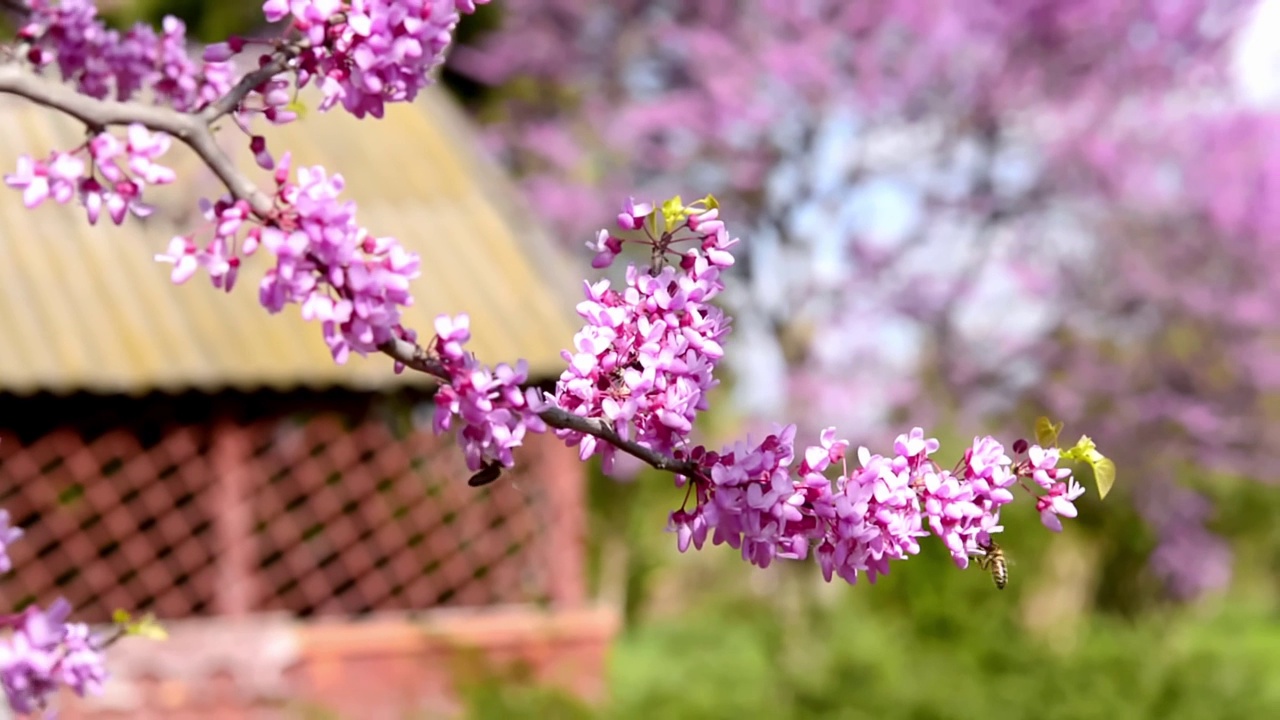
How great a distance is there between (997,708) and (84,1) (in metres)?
5.79

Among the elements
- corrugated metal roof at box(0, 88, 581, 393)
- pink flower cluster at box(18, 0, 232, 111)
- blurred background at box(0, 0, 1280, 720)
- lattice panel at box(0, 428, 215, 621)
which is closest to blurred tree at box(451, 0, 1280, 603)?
blurred background at box(0, 0, 1280, 720)

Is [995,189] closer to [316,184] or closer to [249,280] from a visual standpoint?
[249,280]

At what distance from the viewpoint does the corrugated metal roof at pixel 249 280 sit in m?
8.05

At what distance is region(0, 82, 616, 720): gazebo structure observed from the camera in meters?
8.13

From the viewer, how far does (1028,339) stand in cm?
1138

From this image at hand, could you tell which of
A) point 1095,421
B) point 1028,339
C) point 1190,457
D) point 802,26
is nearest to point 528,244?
point 802,26

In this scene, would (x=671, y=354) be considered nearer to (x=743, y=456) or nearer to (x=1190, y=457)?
(x=743, y=456)

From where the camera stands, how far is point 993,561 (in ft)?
5.77

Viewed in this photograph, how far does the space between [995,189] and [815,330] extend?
5.55 ft

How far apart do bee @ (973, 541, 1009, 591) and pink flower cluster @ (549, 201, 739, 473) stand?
0.37 m

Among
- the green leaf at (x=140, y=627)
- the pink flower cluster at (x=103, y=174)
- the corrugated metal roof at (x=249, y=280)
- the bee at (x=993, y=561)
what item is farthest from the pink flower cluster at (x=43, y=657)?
the corrugated metal roof at (x=249, y=280)

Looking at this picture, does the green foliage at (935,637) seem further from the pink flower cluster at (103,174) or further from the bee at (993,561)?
the pink flower cluster at (103,174)

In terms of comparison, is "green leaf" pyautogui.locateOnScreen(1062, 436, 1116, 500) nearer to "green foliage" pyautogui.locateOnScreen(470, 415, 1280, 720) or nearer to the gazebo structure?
"green foliage" pyautogui.locateOnScreen(470, 415, 1280, 720)

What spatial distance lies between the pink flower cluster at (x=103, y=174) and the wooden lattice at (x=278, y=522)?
22.2 feet
